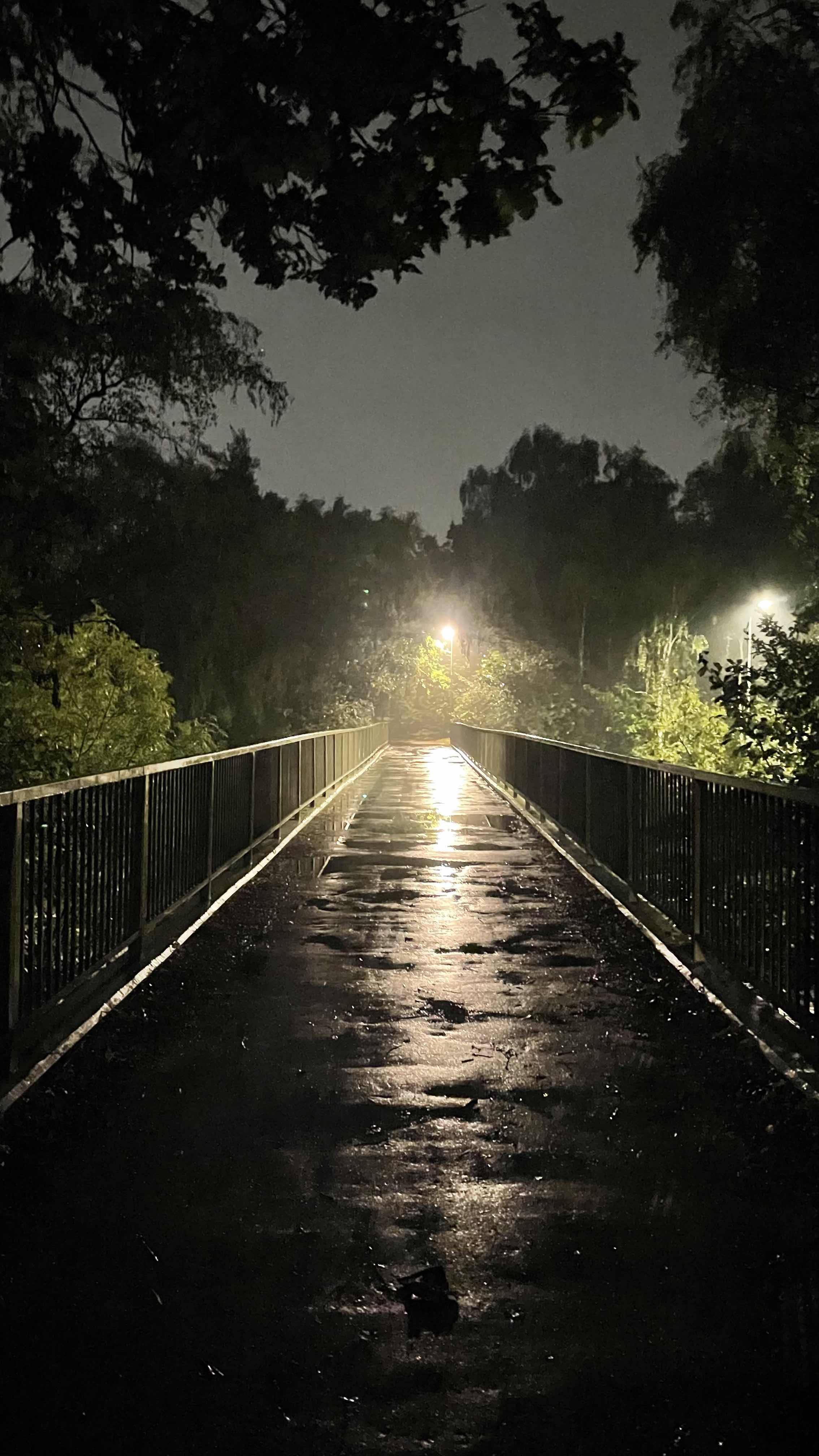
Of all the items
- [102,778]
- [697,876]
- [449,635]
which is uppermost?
[449,635]

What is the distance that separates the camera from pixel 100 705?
12.9 metres

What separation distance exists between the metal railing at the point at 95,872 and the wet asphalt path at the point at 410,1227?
34 centimetres

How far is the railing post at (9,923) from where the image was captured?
5.35 metres

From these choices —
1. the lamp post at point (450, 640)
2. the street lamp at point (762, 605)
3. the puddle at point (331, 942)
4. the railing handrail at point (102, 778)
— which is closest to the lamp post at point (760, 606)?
the street lamp at point (762, 605)

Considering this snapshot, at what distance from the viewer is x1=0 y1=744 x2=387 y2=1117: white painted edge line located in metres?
5.47

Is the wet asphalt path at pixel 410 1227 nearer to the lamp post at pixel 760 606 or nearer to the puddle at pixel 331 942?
the puddle at pixel 331 942

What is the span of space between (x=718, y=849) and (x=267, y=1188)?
3.95 metres

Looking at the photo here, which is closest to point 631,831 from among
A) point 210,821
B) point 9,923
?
point 210,821

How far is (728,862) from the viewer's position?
24.4 feet

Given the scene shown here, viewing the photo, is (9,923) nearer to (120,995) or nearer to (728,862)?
(120,995)

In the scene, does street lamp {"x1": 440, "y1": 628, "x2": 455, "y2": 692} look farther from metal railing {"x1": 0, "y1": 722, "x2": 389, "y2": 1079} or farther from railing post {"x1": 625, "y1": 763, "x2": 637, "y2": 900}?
railing post {"x1": 625, "y1": 763, "x2": 637, "y2": 900}

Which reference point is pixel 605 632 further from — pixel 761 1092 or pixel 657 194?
pixel 761 1092

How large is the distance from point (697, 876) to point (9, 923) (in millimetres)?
4350

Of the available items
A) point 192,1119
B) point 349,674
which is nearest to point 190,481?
point 192,1119
